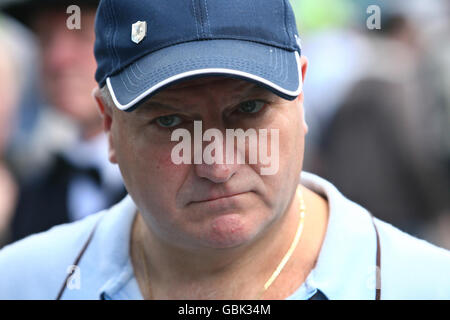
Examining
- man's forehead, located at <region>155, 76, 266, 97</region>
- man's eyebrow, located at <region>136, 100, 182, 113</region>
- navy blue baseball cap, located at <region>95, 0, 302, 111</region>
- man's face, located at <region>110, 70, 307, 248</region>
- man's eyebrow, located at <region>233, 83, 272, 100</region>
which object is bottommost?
man's face, located at <region>110, 70, 307, 248</region>

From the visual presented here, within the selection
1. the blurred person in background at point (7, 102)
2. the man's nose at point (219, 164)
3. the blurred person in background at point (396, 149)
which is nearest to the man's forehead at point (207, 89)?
the man's nose at point (219, 164)

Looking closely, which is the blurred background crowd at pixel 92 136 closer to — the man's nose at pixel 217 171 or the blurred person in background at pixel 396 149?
the blurred person in background at pixel 396 149

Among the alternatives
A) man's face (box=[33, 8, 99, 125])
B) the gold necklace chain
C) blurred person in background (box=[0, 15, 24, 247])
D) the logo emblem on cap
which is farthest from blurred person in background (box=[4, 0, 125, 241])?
the logo emblem on cap

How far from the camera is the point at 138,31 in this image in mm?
2076

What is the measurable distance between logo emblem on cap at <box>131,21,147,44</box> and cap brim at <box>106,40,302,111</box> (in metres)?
0.06

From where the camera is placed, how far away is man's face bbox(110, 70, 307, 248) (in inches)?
80.0

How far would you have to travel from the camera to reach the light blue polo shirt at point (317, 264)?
7.05ft

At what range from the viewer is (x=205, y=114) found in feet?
6.70

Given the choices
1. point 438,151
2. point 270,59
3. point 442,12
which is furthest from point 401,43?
point 270,59

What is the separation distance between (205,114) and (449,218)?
294cm

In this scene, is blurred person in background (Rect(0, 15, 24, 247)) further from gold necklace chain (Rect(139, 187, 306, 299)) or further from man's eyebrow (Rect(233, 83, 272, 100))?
man's eyebrow (Rect(233, 83, 272, 100))

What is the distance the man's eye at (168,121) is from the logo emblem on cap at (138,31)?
0.75 ft

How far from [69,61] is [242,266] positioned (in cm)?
223
